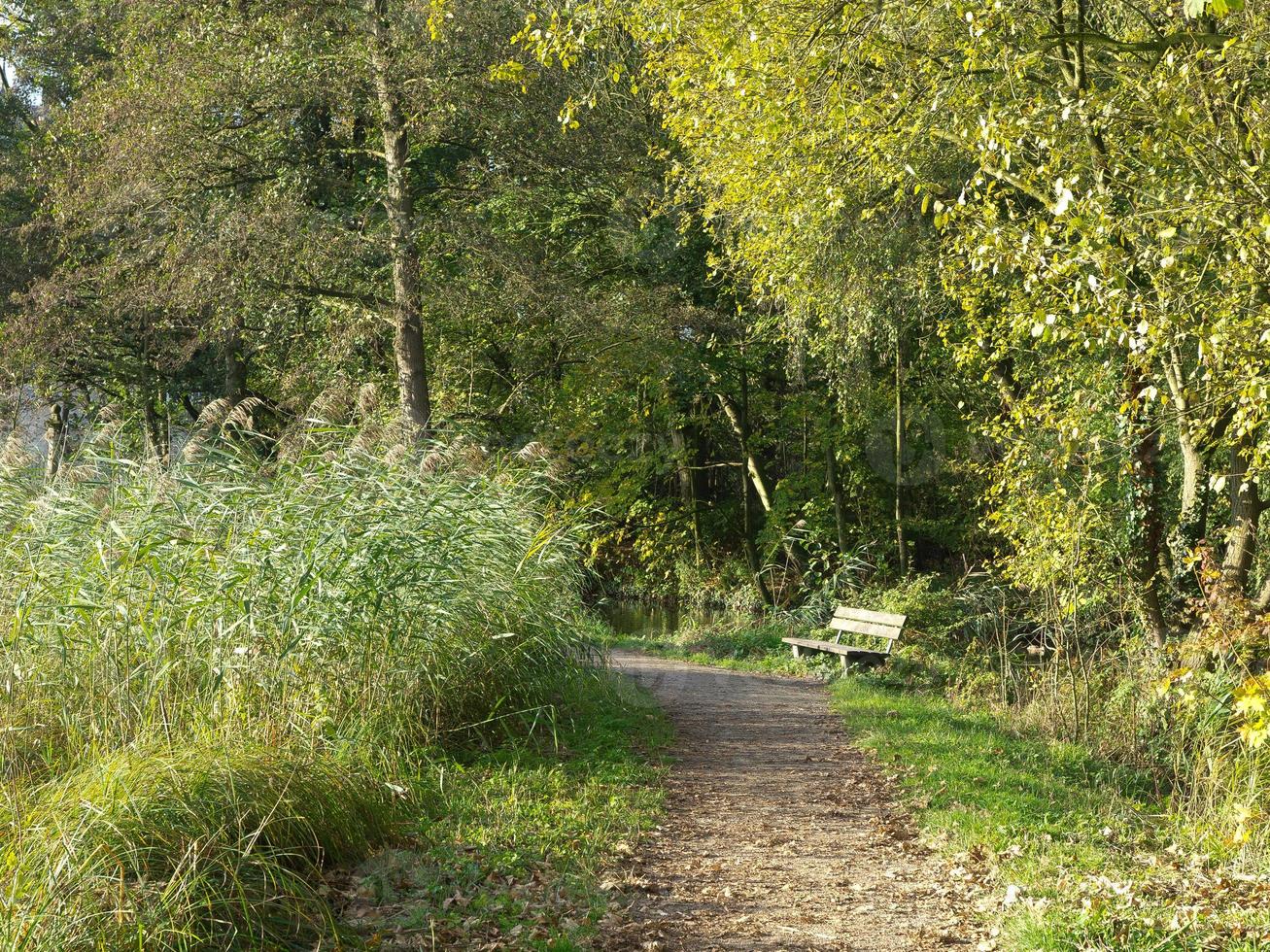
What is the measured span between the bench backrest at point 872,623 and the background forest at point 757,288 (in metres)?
0.54

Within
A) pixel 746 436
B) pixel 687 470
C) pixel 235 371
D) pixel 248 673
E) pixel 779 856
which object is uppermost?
pixel 235 371

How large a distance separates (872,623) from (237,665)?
9.86 metres

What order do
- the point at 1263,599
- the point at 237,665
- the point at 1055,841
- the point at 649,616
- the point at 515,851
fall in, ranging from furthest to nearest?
the point at 649,616
the point at 1263,599
the point at 237,665
the point at 1055,841
the point at 515,851

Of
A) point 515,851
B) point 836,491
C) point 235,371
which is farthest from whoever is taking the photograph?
point 235,371

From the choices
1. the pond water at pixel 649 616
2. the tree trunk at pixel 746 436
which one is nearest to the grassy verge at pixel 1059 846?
the pond water at pixel 649 616

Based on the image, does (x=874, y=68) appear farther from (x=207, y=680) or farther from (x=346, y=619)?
(x=207, y=680)

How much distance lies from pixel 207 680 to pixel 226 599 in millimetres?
488

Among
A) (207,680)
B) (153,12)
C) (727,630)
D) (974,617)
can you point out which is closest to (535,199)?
(153,12)

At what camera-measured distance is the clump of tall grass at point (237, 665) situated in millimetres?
4309

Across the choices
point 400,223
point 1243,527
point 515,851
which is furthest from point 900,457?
point 515,851

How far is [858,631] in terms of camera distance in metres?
14.7

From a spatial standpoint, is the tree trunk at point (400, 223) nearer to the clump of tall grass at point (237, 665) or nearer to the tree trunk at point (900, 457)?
the clump of tall grass at point (237, 665)

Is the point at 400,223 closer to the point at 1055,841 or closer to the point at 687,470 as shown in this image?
the point at 687,470

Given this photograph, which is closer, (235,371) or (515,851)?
(515,851)
